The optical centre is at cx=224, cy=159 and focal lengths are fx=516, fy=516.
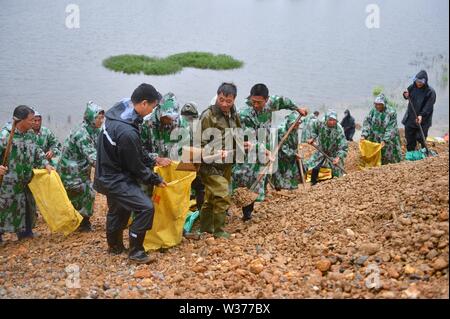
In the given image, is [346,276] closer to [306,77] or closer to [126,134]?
[126,134]

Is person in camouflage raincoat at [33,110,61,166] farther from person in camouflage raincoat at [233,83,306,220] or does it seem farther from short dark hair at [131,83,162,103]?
short dark hair at [131,83,162,103]

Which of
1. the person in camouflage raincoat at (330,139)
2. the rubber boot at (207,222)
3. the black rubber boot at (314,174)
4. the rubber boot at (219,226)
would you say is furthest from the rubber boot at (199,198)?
the black rubber boot at (314,174)

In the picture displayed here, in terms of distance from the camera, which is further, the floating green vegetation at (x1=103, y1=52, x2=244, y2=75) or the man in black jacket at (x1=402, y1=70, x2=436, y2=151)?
Answer: the floating green vegetation at (x1=103, y1=52, x2=244, y2=75)

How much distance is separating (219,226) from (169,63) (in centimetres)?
1472

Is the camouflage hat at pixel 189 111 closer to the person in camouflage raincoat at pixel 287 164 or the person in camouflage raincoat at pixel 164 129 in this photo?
the person in camouflage raincoat at pixel 164 129

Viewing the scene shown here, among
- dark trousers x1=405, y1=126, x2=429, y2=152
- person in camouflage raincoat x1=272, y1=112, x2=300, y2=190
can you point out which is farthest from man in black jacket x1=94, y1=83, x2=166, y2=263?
dark trousers x1=405, y1=126, x2=429, y2=152

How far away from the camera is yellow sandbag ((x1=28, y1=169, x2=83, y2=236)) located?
5.51 meters

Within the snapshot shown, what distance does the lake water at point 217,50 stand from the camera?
16031 millimetres

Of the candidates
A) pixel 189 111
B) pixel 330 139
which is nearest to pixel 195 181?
pixel 189 111

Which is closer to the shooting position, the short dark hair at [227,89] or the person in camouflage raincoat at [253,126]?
the short dark hair at [227,89]

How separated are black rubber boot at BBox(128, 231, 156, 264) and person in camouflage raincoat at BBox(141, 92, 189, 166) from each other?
97 cm

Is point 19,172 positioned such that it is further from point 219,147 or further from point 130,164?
point 219,147

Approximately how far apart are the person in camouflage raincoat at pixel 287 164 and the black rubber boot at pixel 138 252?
2.87 meters

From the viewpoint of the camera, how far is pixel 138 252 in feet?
14.6
